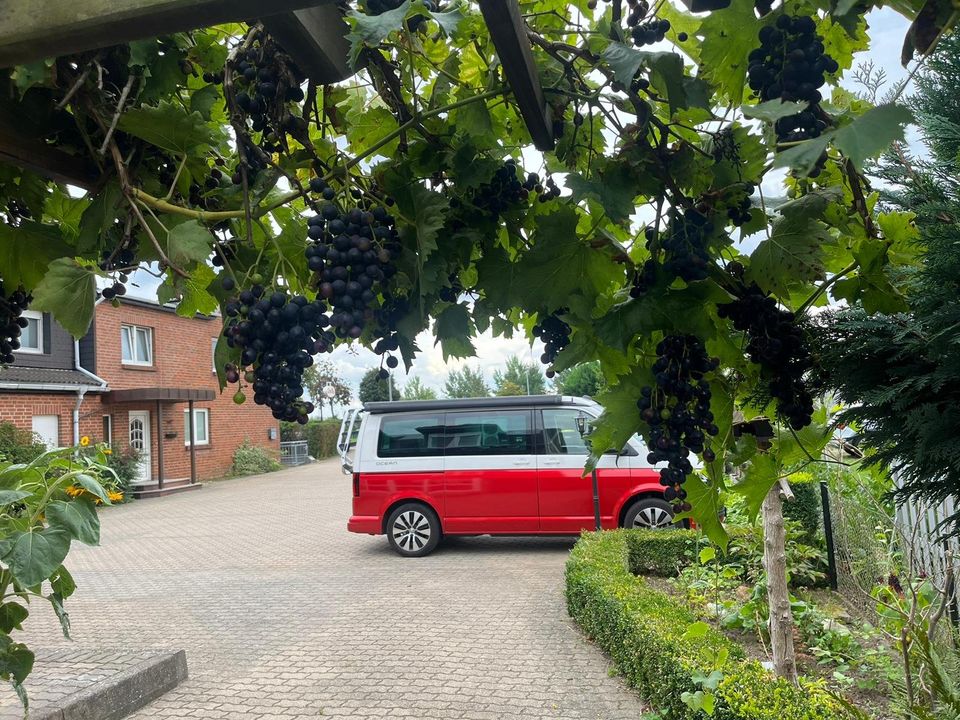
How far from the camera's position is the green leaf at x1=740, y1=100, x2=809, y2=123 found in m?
1.00

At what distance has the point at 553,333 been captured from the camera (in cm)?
188

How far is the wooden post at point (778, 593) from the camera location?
479 centimetres

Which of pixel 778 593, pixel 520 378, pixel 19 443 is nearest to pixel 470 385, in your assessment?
pixel 520 378

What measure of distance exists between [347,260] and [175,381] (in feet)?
77.5

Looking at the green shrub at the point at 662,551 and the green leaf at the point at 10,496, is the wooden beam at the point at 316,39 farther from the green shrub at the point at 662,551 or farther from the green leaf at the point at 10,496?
the green shrub at the point at 662,551

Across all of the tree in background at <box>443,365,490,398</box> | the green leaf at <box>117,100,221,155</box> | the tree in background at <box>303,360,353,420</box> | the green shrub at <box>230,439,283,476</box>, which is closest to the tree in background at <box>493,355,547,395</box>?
the tree in background at <box>443,365,490,398</box>

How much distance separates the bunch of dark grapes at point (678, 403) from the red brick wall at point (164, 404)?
16.8 m

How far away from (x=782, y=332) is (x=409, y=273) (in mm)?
827

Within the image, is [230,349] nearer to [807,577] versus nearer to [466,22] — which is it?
[466,22]

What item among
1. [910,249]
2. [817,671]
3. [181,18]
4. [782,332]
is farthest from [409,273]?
[817,671]

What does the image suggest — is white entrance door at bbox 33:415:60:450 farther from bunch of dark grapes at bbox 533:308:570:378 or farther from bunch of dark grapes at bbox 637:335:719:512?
bunch of dark grapes at bbox 637:335:719:512

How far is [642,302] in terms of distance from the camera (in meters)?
1.62

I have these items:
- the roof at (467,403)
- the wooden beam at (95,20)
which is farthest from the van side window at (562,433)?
the wooden beam at (95,20)

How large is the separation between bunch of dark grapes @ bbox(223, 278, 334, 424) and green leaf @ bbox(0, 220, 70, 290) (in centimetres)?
92
